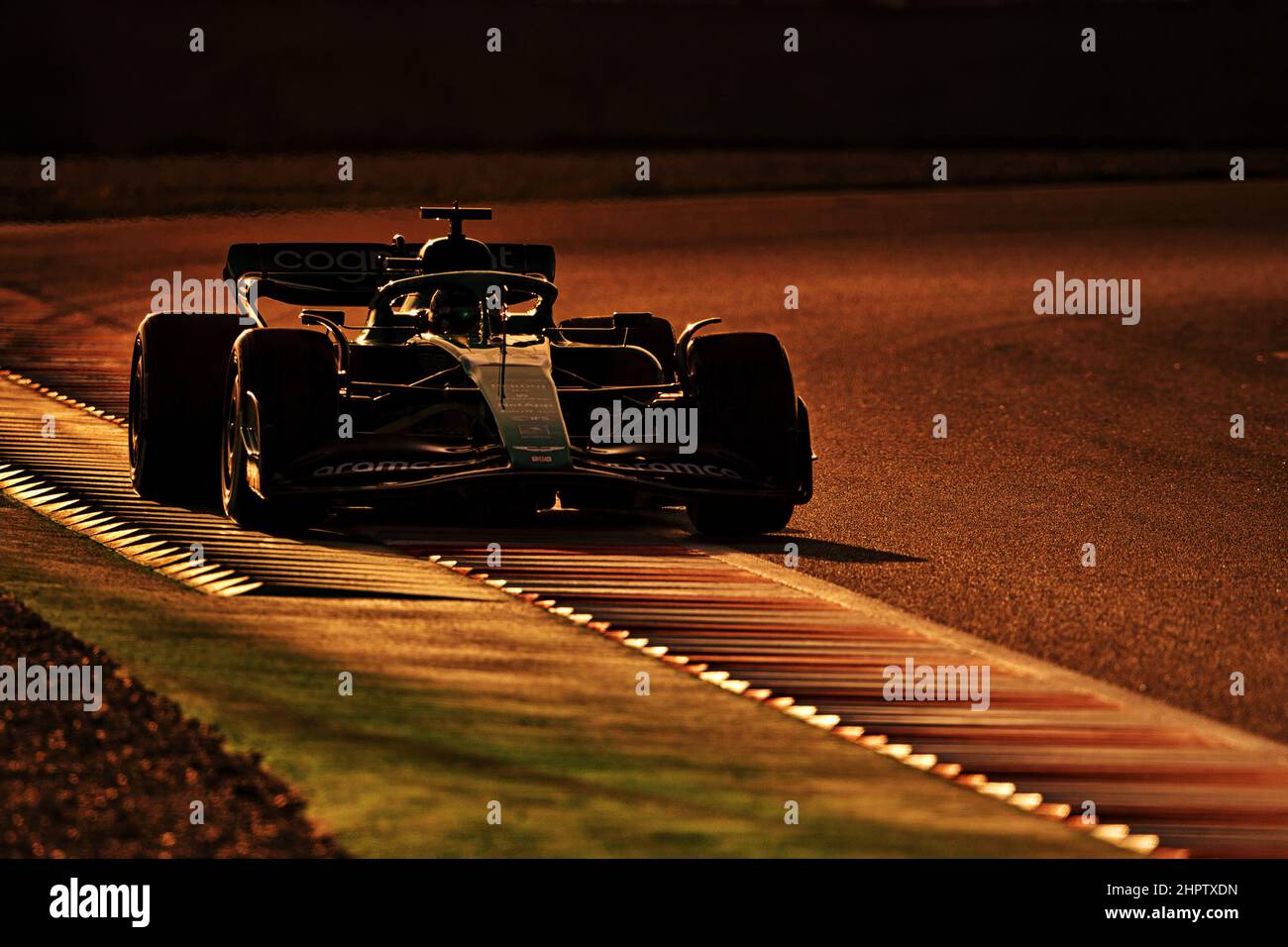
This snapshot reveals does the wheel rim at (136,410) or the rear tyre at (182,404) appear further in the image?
the wheel rim at (136,410)

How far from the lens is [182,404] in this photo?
10.3 meters

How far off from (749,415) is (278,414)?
1.82 metres

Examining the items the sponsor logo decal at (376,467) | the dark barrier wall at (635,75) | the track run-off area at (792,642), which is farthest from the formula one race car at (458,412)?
the dark barrier wall at (635,75)

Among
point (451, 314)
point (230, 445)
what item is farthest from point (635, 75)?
point (230, 445)

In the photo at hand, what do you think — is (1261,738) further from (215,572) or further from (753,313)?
(753,313)

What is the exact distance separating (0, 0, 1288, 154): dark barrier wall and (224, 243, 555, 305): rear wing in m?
24.9

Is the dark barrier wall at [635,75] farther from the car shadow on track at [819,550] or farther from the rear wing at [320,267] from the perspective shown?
the car shadow on track at [819,550]

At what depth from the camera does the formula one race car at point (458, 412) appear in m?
9.13

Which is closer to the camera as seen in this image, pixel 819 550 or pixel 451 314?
pixel 819 550

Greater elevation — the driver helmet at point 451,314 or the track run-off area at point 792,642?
the driver helmet at point 451,314

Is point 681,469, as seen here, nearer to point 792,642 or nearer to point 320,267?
point 792,642

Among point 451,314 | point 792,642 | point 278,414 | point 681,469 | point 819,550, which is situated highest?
point 451,314

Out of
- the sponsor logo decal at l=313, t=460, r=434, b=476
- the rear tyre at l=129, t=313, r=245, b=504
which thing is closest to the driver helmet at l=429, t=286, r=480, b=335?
the rear tyre at l=129, t=313, r=245, b=504

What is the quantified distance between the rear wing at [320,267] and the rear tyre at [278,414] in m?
1.87
